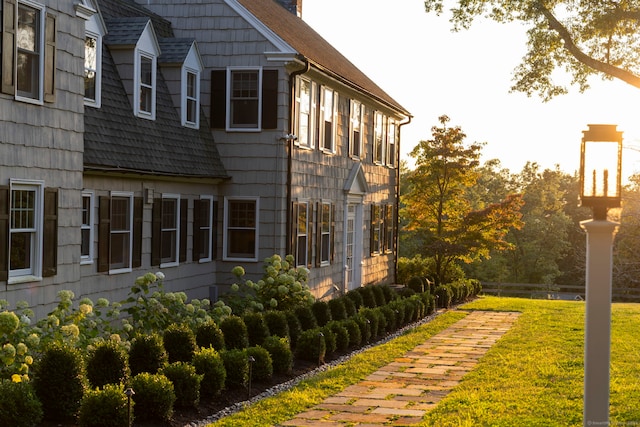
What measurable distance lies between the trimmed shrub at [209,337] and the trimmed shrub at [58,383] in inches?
124

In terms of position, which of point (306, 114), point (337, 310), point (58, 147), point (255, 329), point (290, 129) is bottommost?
point (337, 310)

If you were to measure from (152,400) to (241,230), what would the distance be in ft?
34.1

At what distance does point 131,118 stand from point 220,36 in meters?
4.03

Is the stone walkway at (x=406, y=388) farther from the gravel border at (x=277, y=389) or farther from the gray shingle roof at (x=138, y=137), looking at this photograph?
the gray shingle roof at (x=138, y=137)

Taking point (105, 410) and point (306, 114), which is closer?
point (105, 410)

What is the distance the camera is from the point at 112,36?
16.0 m

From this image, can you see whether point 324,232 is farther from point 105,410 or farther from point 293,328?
point 105,410

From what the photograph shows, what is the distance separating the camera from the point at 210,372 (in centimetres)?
1005

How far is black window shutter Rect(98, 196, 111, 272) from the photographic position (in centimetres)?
1427

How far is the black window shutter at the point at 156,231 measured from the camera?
16.0m

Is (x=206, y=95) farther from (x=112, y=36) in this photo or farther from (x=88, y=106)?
(x=88, y=106)

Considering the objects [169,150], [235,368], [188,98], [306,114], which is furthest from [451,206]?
[235,368]

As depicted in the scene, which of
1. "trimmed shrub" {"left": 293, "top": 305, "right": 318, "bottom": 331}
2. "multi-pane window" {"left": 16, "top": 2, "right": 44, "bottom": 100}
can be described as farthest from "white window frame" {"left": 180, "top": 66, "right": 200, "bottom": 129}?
"multi-pane window" {"left": 16, "top": 2, "right": 44, "bottom": 100}

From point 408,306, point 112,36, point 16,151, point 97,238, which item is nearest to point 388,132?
point 408,306
